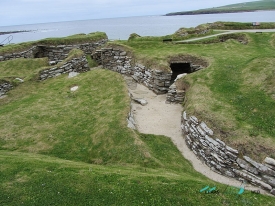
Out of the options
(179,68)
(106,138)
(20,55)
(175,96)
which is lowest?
(106,138)

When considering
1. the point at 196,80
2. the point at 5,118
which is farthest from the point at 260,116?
the point at 5,118

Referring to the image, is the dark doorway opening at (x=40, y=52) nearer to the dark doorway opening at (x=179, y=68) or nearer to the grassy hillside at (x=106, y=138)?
the grassy hillside at (x=106, y=138)

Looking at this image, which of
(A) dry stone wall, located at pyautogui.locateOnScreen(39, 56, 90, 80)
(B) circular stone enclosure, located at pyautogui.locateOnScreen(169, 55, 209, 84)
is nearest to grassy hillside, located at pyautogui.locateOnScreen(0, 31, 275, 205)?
(B) circular stone enclosure, located at pyautogui.locateOnScreen(169, 55, 209, 84)

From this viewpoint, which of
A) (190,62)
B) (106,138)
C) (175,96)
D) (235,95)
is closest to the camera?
(106,138)

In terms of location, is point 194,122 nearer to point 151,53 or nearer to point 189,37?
point 151,53

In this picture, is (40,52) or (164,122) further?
(40,52)

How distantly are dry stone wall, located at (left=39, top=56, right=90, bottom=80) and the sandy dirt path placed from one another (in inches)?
342

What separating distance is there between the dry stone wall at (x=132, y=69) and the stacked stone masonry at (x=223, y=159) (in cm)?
778

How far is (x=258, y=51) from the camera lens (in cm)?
2766

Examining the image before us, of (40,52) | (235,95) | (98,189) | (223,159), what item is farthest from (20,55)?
(223,159)

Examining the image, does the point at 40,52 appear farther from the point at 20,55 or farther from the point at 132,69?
the point at 132,69

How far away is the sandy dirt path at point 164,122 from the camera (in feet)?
49.2

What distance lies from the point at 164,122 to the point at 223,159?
672cm

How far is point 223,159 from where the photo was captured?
1405 cm
